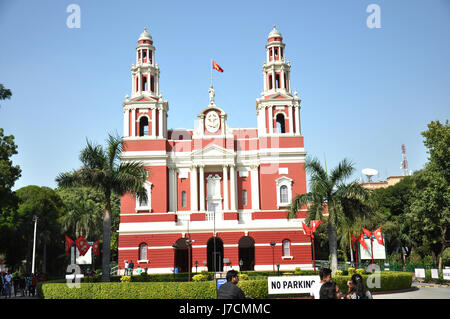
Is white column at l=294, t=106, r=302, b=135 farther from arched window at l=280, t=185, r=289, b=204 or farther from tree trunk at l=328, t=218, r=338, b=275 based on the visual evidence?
tree trunk at l=328, t=218, r=338, b=275

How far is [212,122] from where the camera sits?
4550cm

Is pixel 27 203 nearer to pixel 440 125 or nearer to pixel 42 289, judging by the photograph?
pixel 42 289

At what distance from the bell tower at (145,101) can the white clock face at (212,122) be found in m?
4.11

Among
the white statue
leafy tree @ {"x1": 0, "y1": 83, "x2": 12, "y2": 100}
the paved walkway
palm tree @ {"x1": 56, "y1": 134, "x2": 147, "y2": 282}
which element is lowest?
the paved walkway

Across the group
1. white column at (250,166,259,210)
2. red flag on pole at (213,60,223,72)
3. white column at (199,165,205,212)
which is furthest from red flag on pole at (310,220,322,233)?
red flag on pole at (213,60,223,72)

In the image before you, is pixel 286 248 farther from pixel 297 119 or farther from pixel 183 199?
pixel 297 119

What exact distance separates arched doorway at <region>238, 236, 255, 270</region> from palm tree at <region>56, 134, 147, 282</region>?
809 inches

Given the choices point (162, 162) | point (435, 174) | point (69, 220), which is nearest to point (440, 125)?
point (435, 174)

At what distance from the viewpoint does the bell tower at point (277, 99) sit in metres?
44.5

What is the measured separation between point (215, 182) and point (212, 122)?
5.84 meters

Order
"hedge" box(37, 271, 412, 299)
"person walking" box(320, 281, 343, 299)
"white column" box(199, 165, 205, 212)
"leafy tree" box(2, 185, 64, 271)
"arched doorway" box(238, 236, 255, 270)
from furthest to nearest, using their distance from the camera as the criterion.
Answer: "leafy tree" box(2, 185, 64, 271), "white column" box(199, 165, 205, 212), "arched doorway" box(238, 236, 255, 270), "hedge" box(37, 271, 412, 299), "person walking" box(320, 281, 343, 299)

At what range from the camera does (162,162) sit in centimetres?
4359

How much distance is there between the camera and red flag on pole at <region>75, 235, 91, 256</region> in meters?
22.6

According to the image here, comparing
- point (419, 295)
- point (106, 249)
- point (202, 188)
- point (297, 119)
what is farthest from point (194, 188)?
point (419, 295)
